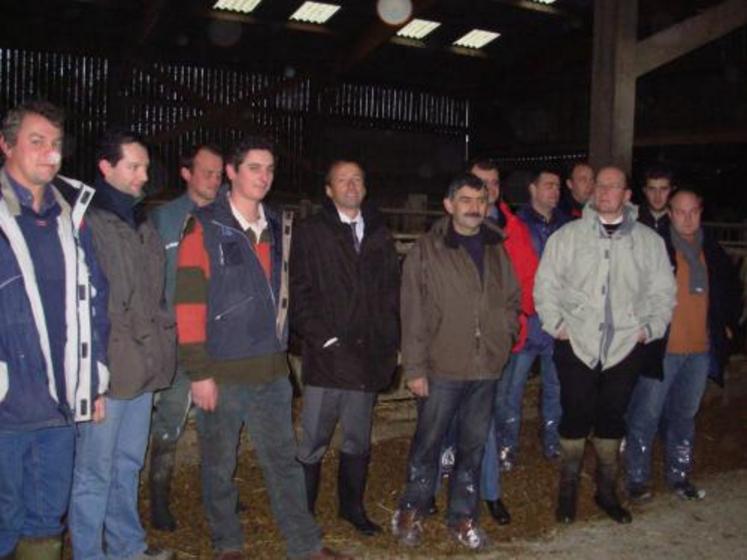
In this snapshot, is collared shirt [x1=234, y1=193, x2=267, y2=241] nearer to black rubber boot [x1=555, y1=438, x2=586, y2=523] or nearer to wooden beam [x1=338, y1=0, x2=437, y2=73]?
black rubber boot [x1=555, y1=438, x2=586, y2=523]

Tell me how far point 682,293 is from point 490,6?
11.1 meters

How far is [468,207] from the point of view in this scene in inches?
161

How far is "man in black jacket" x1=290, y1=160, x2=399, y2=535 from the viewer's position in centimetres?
400

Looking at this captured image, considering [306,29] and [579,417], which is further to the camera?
[306,29]

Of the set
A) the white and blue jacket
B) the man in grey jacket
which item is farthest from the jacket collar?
the white and blue jacket

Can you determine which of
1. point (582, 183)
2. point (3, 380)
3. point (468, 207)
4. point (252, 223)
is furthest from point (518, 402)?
point (3, 380)

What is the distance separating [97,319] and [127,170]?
0.69 m

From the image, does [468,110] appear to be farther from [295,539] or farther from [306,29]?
[295,539]

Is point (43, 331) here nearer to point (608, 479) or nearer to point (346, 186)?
point (346, 186)

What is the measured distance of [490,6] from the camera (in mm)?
14719

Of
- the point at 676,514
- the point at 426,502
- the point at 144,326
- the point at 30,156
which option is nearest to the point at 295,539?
the point at 426,502

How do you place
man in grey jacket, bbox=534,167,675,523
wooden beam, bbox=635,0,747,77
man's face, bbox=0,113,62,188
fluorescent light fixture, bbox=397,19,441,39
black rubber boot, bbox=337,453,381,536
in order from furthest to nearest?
fluorescent light fixture, bbox=397,19,441,39, wooden beam, bbox=635,0,747,77, man in grey jacket, bbox=534,167,675,523, black rubber boot, bbox=337,453,381,536, man's face, bbox=0,113,62,188

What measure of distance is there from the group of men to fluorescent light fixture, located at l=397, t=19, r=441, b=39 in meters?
11.2

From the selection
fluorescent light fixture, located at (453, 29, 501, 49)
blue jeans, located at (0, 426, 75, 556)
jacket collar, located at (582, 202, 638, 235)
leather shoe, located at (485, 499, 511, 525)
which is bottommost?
leather shoe, located at (485, 499, 511, 525)
